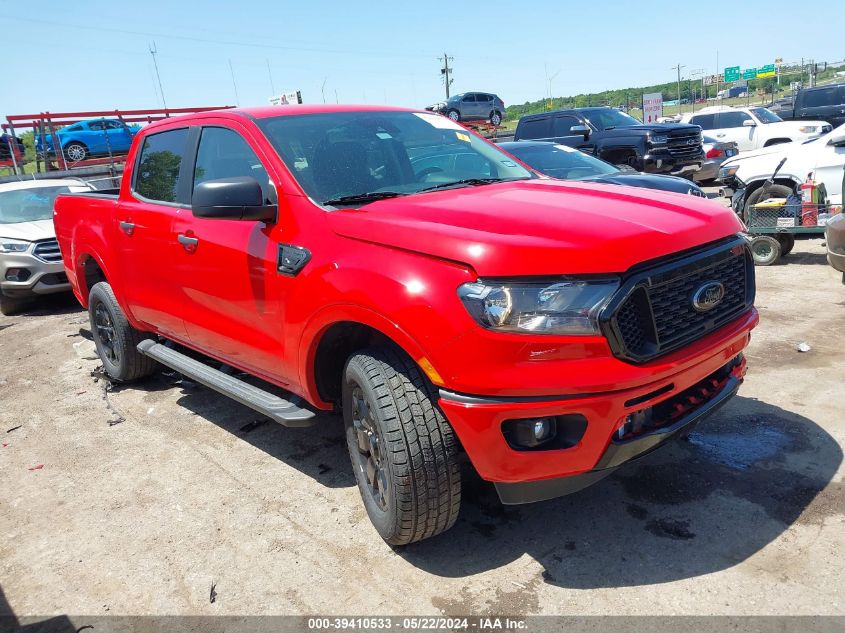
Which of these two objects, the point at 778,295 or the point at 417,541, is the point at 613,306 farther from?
the point at 778,295

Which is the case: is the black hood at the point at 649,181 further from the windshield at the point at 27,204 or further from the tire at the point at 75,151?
the tire at the point at 75,151

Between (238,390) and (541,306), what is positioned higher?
(541,306)

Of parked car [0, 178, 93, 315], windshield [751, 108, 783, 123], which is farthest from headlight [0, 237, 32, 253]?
windshield [751, 108, 783, 123]

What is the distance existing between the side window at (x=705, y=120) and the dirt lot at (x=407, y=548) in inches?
660

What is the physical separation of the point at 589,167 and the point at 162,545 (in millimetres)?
6922

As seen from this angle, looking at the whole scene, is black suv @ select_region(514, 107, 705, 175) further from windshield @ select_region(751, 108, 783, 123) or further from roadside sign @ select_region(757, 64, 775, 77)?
roadside sign @ select_region(757, 64, 775, 77)

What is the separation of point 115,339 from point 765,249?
7077 mm

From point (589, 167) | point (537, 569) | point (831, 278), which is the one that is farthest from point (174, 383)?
point (831, 278)

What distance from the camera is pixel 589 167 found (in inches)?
330

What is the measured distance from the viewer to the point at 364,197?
10.4ft

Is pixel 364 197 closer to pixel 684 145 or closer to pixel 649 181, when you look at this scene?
pixel 649 181

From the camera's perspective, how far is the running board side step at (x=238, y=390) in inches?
126

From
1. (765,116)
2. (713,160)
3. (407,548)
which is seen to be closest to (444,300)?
(407,548)

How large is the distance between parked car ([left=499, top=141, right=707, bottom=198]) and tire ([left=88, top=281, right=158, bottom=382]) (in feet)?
15.4
